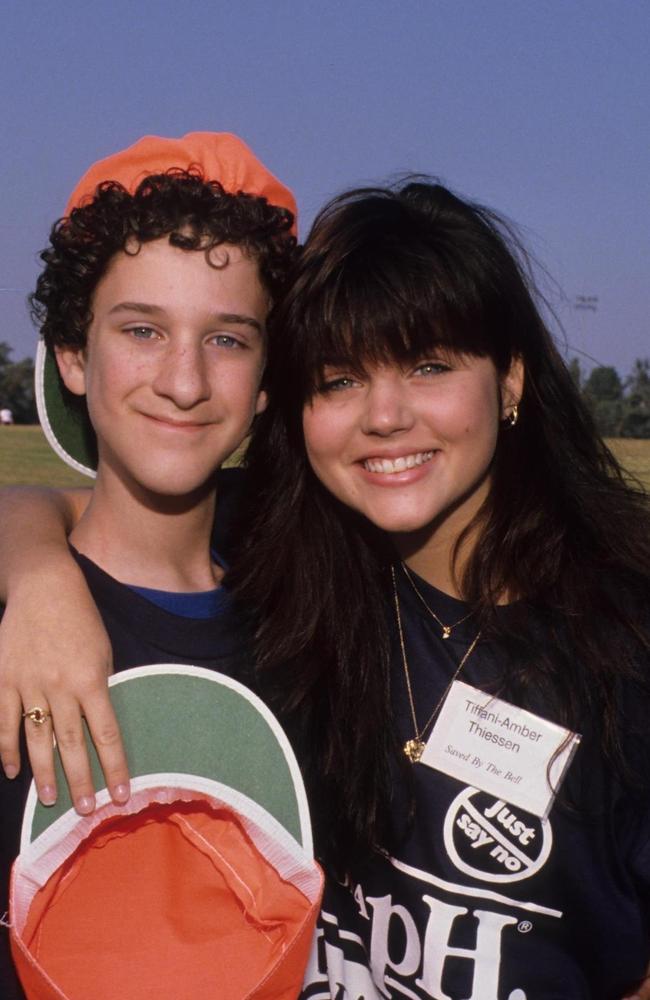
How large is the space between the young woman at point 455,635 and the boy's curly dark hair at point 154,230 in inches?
4.0

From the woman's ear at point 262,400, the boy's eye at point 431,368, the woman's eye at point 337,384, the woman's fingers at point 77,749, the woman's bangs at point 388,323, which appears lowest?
the woman's fingers at point 77,749

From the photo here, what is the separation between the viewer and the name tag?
204cm

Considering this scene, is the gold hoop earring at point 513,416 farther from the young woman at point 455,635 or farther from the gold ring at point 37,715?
the gold ring at point 37,715

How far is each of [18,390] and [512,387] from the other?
5422 centimetres

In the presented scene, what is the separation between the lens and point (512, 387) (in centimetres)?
227

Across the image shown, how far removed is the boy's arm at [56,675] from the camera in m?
1.70

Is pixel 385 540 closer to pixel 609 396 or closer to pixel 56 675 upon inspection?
pixel 56 675

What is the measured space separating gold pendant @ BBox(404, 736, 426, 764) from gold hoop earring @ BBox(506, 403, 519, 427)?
0.69 m

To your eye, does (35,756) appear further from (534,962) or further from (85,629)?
(534,962)

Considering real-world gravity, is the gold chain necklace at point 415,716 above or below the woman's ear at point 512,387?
below

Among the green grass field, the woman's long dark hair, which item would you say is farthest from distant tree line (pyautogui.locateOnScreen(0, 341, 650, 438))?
the woman's long dark hair

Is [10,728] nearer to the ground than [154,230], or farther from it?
nearer to the ground

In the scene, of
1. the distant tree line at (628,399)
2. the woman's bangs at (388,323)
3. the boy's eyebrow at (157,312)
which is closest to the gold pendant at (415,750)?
the woman's bangs at (388,323)

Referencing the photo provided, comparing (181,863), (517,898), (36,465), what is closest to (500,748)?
(517,898)
